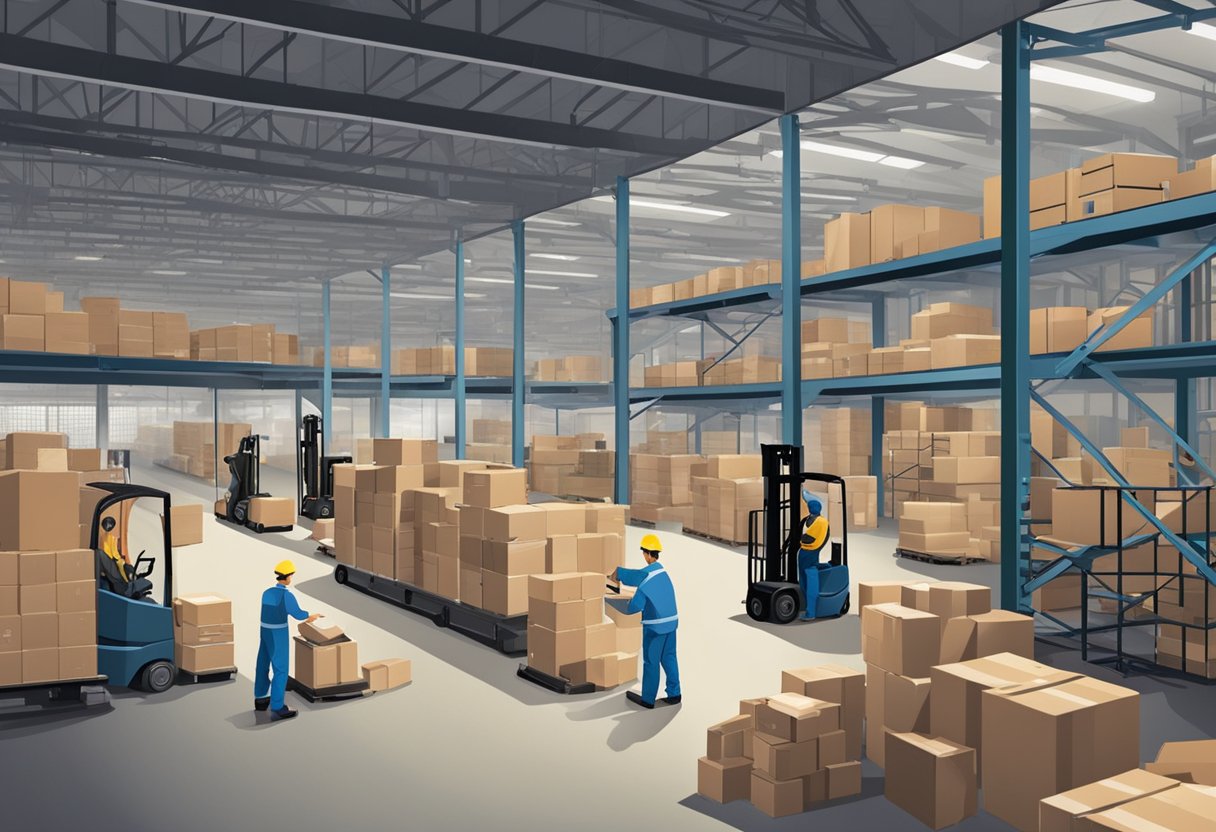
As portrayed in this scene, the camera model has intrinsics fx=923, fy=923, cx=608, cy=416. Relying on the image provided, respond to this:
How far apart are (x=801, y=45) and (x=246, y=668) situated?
8.65 meters

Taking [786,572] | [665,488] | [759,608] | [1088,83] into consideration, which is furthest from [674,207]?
[759,608]

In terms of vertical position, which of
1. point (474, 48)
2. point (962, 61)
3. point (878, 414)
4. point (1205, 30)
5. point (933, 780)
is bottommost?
point (933, 780)

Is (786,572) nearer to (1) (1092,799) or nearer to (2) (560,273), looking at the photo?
(1) (1092,799)

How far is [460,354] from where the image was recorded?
21578mm

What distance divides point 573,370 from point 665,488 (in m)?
7.24

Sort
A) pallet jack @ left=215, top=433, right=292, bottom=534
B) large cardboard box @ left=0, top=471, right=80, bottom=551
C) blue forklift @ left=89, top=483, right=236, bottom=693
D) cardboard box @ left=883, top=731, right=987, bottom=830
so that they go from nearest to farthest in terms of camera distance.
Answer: cardboard box @ left=883, top=731, right=987, bottom=830, large cardboard box @ left=0, top=471, right=80, bottom=551, blue forklift @ left=89, top=483, right=236, bottom=693, pallet jack @ left=215, top=433, right=292, bottom=534

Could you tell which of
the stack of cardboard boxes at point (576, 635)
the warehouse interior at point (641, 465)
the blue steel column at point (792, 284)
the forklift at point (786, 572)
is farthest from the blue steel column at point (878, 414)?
the stack of cardboard boxes at point (576, 635)

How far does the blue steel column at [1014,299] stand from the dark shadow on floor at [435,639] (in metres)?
4.01

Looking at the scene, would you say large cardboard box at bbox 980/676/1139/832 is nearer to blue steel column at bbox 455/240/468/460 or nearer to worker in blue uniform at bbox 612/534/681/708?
worker in blue uniform at bbox 612/534/681/708

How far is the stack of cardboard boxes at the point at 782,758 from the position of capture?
4754 mm

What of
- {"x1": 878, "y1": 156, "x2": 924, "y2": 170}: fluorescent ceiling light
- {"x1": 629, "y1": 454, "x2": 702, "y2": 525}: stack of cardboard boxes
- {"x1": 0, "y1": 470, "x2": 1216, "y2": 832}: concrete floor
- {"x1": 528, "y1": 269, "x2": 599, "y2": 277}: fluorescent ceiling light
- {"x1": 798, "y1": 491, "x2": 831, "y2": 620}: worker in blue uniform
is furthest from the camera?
{"x1": 528, "y1": 269, "x2": 599, "y2": 277}: fluorescent ceiling light

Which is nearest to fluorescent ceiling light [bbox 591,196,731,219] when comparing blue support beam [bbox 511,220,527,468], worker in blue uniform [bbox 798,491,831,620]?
blue support beam [bbox 511,220,527,468]

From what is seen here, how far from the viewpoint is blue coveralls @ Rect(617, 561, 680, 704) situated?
6234 mm

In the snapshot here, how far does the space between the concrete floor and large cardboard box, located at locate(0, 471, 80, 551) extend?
1.19 metres
